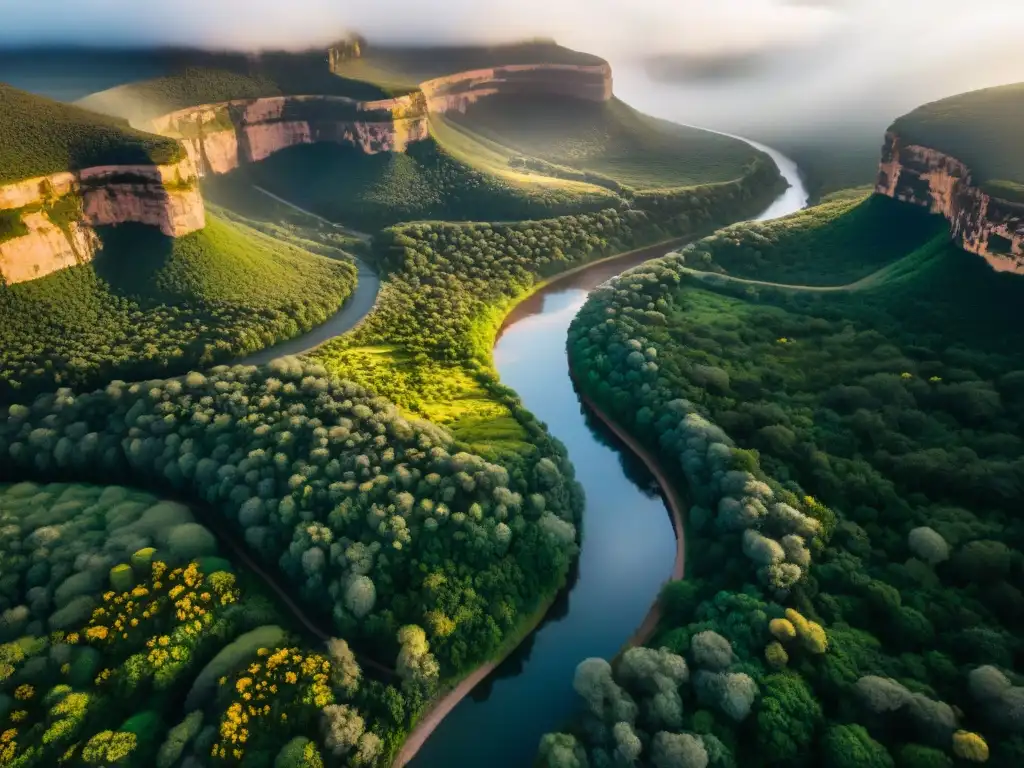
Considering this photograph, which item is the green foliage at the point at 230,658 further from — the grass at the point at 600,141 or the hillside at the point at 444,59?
the hillside at the point at 444,59

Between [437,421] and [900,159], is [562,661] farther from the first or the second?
[900,159]

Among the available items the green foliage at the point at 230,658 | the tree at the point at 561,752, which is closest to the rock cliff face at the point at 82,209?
the green foliage at the point at 230,658

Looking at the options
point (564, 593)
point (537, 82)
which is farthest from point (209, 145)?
point (564, 593)

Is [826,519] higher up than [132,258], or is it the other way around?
[132,258]

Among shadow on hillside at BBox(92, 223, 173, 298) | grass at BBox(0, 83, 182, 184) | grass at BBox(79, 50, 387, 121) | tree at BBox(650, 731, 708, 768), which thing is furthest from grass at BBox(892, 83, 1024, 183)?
shadow on hillside at BBox(92, 223, 173, 298)

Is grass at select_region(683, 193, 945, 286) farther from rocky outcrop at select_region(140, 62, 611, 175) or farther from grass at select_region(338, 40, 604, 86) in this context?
grass at select_region(338, 40, 604, 86)

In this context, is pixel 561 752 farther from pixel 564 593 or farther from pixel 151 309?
pixel 151 309

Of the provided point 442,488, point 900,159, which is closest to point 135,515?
point 442,488
